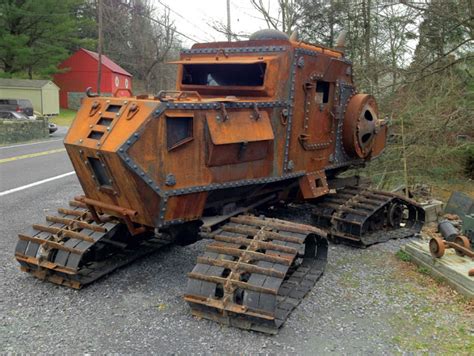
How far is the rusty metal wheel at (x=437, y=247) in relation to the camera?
5.95 metres

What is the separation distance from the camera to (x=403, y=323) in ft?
15.7

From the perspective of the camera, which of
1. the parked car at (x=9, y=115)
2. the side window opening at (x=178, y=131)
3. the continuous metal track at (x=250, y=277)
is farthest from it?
the parked car at (x=9, y=115)

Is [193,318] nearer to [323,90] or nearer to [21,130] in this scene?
[323,90]

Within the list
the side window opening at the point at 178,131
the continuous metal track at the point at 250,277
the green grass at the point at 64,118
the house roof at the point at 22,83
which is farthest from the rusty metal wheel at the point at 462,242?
the house roof at the point at 22,83

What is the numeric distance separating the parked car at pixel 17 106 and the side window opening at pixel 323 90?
24.5 m

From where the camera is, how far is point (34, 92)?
35938 millimetres

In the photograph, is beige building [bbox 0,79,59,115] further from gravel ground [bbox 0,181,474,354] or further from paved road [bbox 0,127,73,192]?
gravel ground [bbox 0,181,474,354]

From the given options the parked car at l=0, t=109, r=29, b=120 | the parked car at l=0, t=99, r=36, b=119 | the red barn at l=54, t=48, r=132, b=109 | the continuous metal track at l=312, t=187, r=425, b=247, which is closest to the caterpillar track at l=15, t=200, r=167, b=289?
the continuous metal track at l=312, t=187, r=425, b=247

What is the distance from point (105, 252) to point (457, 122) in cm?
889

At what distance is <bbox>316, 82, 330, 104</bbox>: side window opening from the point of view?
6.95 metres

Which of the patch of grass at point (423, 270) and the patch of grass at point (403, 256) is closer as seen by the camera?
the patch of grass at point (423, 270)

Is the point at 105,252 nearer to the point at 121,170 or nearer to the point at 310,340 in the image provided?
the point at 121,170

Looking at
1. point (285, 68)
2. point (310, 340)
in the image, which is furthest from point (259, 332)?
point (285, 68)

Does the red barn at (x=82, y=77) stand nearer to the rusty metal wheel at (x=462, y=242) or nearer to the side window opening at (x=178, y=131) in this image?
the side window opening at (x=178, y=131)
